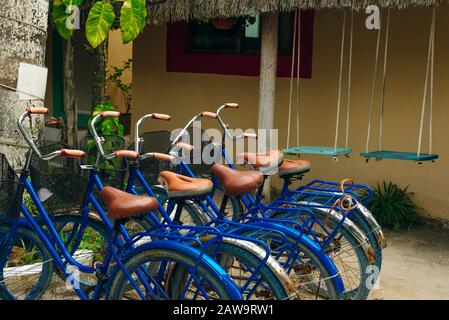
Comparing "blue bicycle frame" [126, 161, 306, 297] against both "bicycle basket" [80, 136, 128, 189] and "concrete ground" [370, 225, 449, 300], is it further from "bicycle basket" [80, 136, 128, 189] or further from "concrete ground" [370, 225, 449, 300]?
"concrete ground" [370, 225, 449, 300]

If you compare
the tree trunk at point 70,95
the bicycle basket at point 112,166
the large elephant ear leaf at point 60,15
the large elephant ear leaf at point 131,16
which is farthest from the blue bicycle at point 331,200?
the tree trunk at point 70,95

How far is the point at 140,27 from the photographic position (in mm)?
6008

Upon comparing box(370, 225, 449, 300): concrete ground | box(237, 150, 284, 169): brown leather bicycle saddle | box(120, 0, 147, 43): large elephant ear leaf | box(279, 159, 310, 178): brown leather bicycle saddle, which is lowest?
box(370, 225, 449, 300): concrete ground

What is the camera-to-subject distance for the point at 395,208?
6539 millimetres

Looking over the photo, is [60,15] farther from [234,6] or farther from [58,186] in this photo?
[58,186]

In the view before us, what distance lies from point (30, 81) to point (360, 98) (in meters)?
3.49

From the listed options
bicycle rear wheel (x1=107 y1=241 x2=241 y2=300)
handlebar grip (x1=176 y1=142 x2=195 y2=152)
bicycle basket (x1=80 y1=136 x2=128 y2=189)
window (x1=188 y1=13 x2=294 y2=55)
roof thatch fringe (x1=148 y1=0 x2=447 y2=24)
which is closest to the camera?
bicycle rear wheel (x1=107 y1=241 x2=241 y2=300)

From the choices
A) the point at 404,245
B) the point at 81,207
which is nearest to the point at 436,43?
the point at 404,245

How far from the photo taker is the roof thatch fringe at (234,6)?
5387 mm

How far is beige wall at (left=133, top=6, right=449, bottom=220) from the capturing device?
Answer: 6.46m

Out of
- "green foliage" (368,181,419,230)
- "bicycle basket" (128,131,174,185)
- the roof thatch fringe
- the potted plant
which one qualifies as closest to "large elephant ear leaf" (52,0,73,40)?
the roof thatch fringe

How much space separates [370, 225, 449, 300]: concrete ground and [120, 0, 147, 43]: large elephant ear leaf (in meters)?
2.91

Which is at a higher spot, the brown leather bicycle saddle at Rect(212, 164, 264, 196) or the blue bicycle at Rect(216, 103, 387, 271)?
the brown leather bicycle saddle at Rect(212, 164, 264, 196)

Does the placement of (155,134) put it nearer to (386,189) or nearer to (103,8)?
(103,8)
